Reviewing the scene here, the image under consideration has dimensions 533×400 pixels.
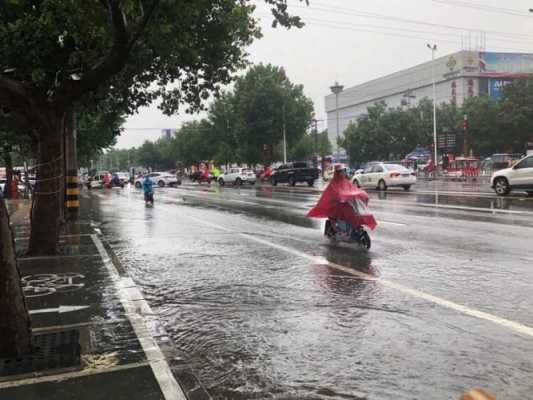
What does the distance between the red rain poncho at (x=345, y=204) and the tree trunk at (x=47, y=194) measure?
201 inches

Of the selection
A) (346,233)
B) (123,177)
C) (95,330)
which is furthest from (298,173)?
(95,330)

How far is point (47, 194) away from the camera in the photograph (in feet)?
36.2

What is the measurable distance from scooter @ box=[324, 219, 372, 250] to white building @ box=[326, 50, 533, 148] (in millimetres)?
88379

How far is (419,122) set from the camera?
7044 cm

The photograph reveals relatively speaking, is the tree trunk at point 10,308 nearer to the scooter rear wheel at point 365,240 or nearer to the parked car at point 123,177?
the scooter rear wheel at point 365,240

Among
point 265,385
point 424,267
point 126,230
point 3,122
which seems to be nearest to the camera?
point 265,385

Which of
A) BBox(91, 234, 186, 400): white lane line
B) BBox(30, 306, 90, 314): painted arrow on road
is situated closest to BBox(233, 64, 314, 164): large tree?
BBox(91, 234, 186, 400): white lane line

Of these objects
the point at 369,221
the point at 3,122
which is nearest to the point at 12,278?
the point at 369,221

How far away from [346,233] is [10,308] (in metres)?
7.41

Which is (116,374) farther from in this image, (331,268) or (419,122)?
(419,122)

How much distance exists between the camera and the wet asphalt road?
436cm

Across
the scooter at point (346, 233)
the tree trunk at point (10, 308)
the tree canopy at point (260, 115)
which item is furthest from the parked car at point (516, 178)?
the tree canopy at point (260, 115)

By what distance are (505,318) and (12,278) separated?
4.76 metres

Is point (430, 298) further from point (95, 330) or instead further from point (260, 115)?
point (260, 115)
